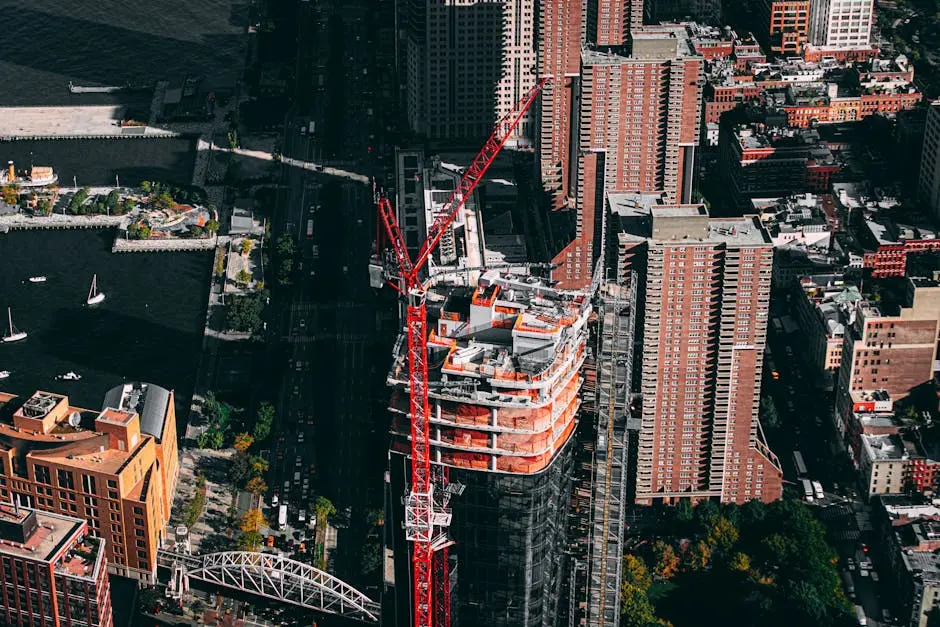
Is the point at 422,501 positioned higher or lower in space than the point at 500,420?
lower

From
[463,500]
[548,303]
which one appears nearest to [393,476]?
[463,500]

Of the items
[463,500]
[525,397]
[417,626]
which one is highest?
[525,397]

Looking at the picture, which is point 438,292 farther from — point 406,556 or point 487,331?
point 406,556

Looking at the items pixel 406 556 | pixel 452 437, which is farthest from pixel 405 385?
pixel 406 556

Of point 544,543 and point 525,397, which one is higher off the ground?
point 525,397

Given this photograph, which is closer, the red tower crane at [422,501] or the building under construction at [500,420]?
the building under construction at [500,420]

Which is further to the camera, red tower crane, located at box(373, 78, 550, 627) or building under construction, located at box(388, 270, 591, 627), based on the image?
red tower crane, located at box(373, 78, 550, 627)

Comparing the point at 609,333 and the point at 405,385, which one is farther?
the point at 609,333

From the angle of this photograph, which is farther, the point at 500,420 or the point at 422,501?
the point at 422,501
